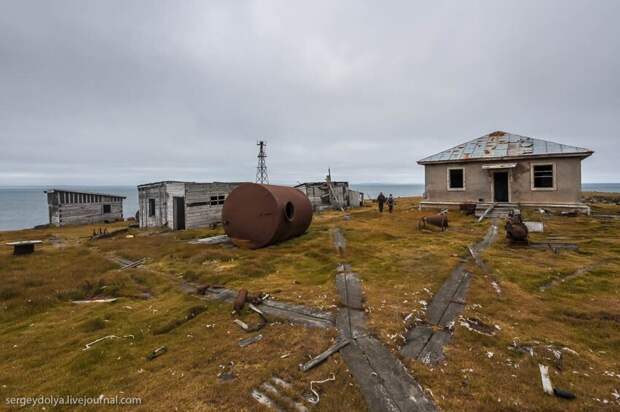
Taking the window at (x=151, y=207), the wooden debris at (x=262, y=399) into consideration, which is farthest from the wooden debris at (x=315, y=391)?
the window at (x=151, y=207)

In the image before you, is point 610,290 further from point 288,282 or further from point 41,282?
point 41,282

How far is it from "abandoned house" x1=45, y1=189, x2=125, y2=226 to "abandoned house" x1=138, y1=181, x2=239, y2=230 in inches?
329

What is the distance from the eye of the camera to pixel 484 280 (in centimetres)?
709

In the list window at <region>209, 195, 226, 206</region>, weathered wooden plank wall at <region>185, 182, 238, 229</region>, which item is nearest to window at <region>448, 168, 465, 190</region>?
weathered wooden plank wall at <region>185, 182, 238, 229</region>

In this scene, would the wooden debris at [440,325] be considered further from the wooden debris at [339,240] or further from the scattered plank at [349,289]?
the wooden debris at [339,240]

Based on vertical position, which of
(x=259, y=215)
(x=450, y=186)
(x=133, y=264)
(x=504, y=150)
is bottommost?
(x=133, y=264)

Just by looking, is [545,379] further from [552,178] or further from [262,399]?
[552,178]

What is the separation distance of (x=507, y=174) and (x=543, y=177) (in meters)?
2.39

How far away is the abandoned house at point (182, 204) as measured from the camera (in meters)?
19.0

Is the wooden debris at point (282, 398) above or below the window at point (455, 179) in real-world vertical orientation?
below

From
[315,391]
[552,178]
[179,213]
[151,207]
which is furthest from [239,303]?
[552,178]

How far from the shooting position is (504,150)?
1991 cm

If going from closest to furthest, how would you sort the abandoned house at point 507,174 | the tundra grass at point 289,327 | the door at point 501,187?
1. the tundra grass at point 289,327
2. the abandoned house at point 507,174
3. the door at point 501,187

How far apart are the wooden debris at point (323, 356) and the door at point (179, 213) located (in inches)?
712
